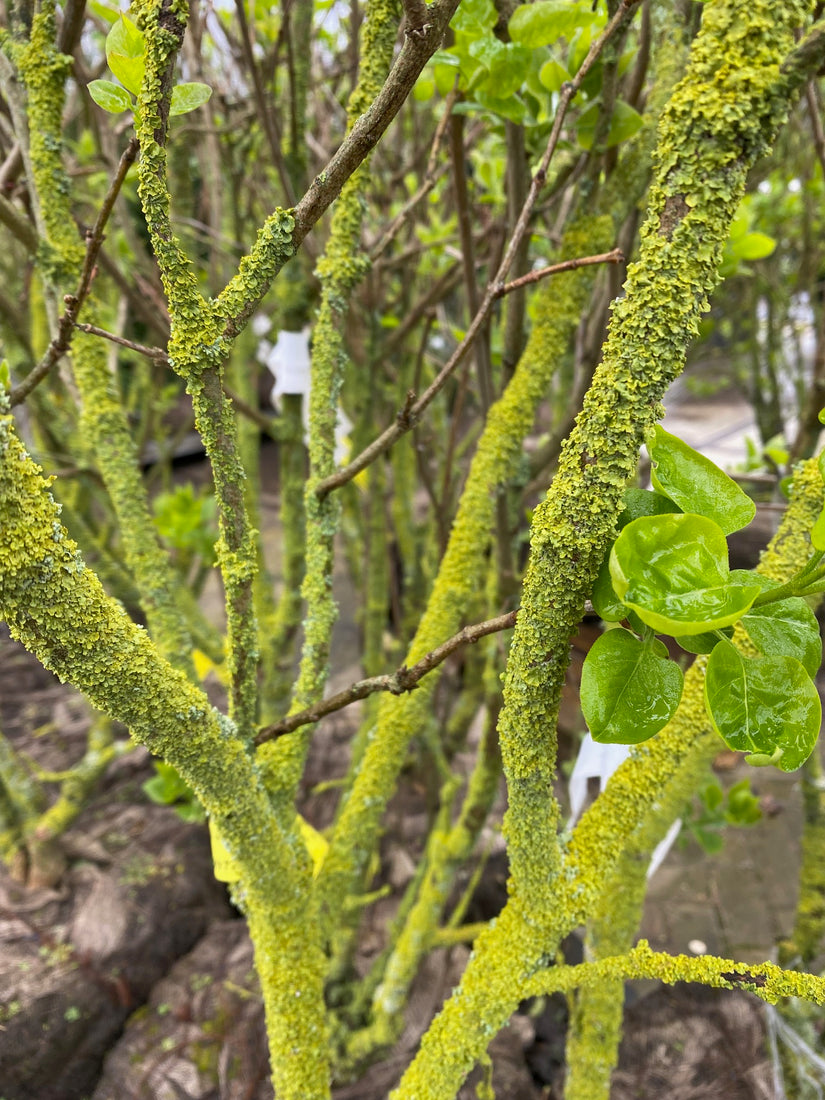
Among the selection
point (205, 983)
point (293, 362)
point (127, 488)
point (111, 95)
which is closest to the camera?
point (111, 95)

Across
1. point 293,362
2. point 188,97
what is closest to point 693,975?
point 188,97

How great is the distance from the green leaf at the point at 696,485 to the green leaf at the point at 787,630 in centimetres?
4

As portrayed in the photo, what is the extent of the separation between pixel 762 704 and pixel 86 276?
565 millimetres

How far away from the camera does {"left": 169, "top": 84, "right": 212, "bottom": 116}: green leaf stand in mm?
391

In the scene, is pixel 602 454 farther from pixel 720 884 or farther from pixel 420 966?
pixel 720 884

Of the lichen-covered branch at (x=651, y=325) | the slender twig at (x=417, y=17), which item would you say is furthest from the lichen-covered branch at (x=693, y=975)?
the slender twig at (x=417, y=17)

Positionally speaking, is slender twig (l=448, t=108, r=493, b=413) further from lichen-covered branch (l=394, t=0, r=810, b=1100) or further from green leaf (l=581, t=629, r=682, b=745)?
green leaf (l=581, t=629, r=682, b=745)

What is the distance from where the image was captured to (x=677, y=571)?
291mm

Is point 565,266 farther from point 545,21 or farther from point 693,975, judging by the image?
point 693,975

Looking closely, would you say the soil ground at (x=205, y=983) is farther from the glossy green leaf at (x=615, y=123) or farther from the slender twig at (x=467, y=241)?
the glossy green leaf at (x=615, y=123)

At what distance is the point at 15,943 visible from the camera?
1161 mm

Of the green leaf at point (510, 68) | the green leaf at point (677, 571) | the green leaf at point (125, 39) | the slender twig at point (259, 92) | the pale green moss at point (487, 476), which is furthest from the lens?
the slender twig at point (259, 92)

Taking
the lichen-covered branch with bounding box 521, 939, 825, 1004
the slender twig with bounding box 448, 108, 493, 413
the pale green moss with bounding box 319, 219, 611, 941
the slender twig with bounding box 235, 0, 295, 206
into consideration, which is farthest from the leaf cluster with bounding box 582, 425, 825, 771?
the slender twig with bounding box 235, 0, 295, 206

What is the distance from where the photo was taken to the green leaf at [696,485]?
31 centimetres
